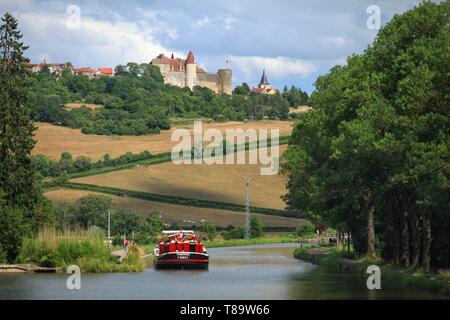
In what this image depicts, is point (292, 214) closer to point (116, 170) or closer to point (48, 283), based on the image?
point (116, 170)

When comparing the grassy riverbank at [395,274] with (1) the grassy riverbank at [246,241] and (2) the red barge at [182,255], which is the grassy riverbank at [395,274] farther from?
(1) the grassy riverbank at [246,241]

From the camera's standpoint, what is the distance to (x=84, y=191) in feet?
566

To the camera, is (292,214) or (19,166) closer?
(19,166)

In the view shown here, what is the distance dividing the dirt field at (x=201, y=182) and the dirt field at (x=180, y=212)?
307 inches

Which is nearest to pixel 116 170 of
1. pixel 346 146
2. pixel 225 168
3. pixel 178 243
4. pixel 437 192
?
pixel 225 168

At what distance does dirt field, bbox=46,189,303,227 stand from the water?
92010 mm

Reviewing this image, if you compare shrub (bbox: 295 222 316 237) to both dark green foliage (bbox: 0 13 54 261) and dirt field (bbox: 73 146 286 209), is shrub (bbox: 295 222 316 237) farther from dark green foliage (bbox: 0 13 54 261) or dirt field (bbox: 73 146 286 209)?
dark green foliage (bbox: 0 13 54 261)

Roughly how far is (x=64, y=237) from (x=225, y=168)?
444 ft

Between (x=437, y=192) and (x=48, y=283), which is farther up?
(x=437, y=192)

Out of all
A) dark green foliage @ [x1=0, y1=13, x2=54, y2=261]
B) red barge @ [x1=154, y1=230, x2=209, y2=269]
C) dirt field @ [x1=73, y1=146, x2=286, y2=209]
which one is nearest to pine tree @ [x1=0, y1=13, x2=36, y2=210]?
dark green foliage @ [x1=0, y1=13, x2=54, y2=261]

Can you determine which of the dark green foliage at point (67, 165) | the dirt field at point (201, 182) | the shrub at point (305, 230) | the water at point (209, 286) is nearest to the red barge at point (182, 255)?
the water at point (209, 286)

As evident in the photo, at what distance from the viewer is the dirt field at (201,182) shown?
182375 millimetres

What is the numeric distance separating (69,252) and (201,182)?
407 ft

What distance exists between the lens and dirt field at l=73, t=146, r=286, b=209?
18238cm
